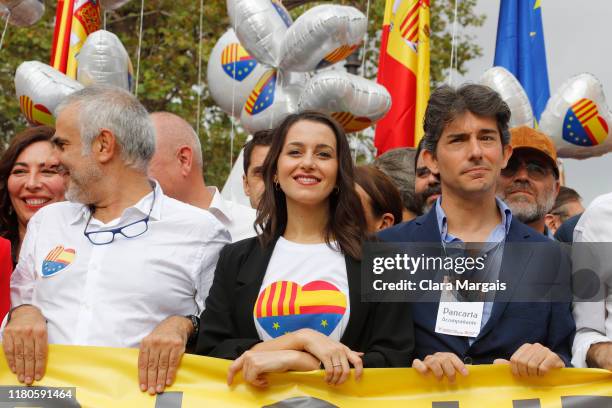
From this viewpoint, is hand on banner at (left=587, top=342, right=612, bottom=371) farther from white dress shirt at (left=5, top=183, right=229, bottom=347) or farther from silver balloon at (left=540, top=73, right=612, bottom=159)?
silver balloon at (left=540, top=73, right=612, bottom=159)

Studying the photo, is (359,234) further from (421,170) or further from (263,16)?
(263,16)

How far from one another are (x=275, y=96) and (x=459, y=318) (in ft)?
15.1

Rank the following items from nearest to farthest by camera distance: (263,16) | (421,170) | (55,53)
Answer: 1. (421,170)
2. (263,16)
3. (55,53)

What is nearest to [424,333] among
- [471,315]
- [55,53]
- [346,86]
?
[471,315]

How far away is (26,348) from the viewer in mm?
3951

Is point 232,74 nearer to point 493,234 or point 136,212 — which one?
point 136,212

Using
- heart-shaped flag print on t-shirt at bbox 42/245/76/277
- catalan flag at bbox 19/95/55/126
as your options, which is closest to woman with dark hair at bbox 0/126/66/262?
heart-shaped flag print on t-shirt at bbox 42/245/76/277

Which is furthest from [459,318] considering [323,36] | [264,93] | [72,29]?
[72,29]

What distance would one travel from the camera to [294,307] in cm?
389

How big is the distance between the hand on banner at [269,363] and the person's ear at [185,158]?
6.76 ft

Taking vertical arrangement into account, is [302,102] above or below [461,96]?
above

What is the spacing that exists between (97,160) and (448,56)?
15.2 m

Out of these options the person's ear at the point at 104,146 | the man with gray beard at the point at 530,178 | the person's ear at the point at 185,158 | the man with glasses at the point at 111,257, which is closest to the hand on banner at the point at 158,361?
the man with glasses at the point at 111,257

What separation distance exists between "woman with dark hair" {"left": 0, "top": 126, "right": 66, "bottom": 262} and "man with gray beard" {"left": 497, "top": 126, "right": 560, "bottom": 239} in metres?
2.20
